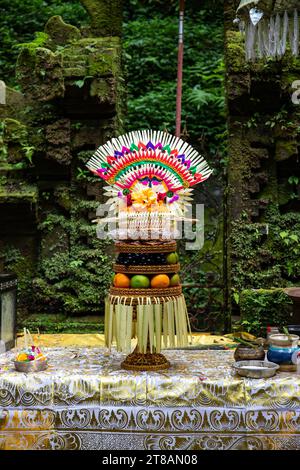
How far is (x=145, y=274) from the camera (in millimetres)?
3568

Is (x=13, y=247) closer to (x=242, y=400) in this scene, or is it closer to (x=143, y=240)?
(x=143, y=240)

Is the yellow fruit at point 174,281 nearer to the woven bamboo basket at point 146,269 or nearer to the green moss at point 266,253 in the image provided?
the woven bamboo basket at point 146,269

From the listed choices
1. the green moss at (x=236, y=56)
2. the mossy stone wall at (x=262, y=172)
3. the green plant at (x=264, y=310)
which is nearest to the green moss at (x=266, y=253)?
the mossy stone wall at (x=262, y=172)

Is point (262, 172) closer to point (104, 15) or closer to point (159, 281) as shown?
point (104, 15)

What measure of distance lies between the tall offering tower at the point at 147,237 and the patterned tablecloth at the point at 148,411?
286mm

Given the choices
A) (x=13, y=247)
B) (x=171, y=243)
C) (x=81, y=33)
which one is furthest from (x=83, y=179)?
(x=171, y=243)

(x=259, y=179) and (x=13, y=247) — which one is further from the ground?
(x=259, y=179)

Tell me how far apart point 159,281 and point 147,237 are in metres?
0.29

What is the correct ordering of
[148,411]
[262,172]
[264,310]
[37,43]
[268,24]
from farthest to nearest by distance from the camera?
[37,43] → [262,172] → [264,310] → [268,24] → [148,411]

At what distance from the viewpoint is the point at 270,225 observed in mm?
7449

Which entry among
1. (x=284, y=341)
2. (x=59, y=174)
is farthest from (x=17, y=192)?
(x=284, y=341)
